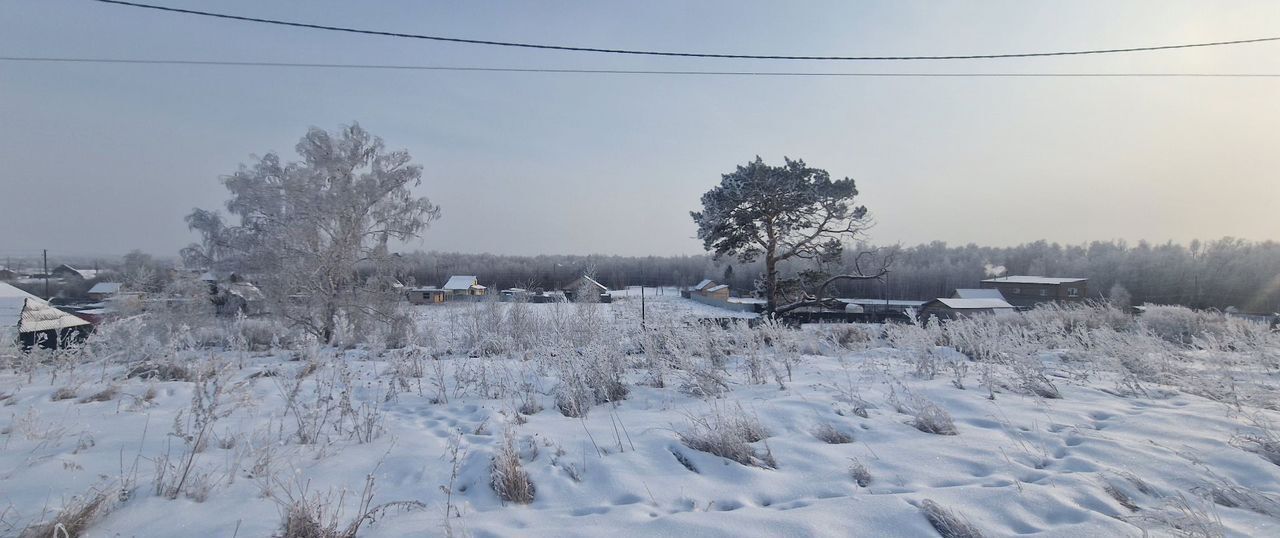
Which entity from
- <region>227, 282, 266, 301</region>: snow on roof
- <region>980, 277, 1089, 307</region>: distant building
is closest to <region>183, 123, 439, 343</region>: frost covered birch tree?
<region>227, 282, 266, 301</region>: snow on roof

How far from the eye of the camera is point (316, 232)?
58.0ft

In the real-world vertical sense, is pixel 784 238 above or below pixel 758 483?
above

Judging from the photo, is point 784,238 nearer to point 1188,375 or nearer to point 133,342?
point 1188,375

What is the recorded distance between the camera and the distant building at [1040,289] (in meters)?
42.4

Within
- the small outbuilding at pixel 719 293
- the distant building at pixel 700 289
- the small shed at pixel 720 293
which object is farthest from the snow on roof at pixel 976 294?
the distant building at pixel 700 289

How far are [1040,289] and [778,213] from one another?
37.5 metres

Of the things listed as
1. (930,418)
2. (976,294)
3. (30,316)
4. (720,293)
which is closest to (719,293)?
(720,293)

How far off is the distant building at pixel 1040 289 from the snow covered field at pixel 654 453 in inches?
1775

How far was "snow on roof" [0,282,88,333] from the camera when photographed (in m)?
16.4

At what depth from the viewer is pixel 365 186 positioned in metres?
18.5

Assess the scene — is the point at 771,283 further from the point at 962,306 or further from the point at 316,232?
the point at 962,306

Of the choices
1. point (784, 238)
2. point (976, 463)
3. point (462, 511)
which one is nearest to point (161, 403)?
point (462, 511)

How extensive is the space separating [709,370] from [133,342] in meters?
8.61

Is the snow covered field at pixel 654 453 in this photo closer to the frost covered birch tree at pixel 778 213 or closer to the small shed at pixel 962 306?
the frost covered birch tree at pixel 778 213
